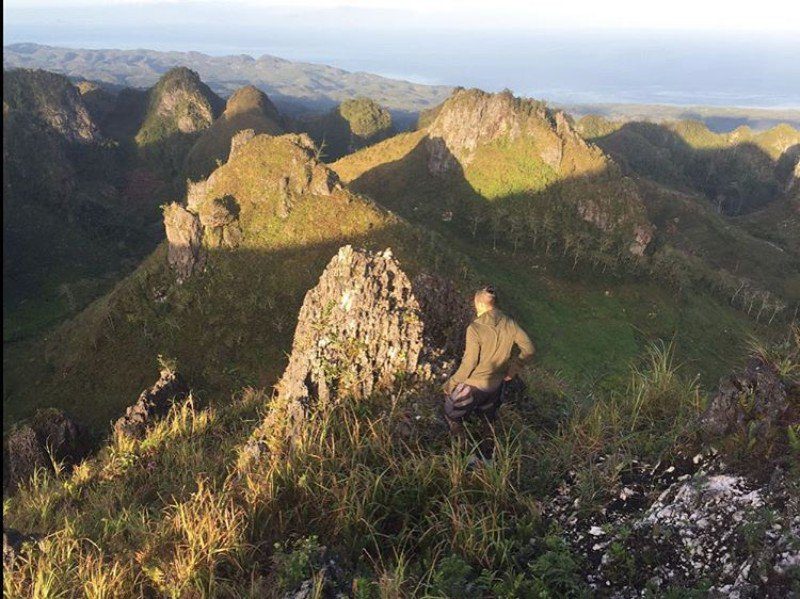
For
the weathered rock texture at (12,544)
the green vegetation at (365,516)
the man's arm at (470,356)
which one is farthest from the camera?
the man's arm at (470,356)

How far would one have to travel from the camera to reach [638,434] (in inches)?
257

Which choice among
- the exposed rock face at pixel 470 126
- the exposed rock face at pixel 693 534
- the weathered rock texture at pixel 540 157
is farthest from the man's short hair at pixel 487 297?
the exposed rock face at pixel 470 126

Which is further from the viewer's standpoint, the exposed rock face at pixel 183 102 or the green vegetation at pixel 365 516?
the exposed rock face at pixel 183 102

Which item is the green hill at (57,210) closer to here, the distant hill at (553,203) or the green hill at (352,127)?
the distant hill at (553,203)

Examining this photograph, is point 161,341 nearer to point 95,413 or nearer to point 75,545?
point 95,413

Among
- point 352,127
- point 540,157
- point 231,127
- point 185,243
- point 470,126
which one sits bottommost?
point 185,243

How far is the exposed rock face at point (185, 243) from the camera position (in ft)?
145

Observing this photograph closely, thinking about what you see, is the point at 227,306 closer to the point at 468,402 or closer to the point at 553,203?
the point at 468,402

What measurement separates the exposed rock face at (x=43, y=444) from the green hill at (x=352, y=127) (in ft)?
498

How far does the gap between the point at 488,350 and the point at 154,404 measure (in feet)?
59.8

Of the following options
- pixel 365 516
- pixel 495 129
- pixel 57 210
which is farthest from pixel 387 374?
pixel 57 210

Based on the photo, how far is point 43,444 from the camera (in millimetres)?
22469

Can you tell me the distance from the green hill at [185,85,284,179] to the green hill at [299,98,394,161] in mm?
22649

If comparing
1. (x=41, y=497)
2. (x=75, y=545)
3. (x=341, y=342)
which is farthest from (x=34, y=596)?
(x=341, y=342)
